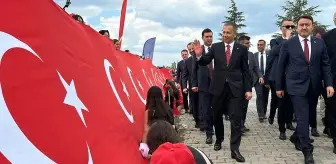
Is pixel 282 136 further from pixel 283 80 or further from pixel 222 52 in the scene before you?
pixel 222 52

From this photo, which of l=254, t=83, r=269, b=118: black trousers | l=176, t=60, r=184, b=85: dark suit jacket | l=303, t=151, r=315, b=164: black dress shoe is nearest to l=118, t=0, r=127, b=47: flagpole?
l=303, t=151, r=315, b=164: black dress shoe

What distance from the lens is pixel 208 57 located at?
6.71 meters

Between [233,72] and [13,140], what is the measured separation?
4752mm

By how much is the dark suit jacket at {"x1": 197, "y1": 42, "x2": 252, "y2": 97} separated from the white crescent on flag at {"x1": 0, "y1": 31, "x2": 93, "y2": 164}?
4462 millimetres

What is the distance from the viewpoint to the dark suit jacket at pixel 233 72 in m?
6.47

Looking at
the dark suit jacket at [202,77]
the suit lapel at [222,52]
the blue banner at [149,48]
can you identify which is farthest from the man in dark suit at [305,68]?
the blue banner at [149,48]

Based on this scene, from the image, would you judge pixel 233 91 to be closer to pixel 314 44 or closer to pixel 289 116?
pixel 314 44

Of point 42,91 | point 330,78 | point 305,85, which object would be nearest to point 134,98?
point 305,85

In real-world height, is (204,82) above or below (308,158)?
above

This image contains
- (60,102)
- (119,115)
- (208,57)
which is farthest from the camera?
(208,57)

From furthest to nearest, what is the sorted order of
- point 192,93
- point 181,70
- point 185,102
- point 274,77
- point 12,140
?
point 185,102 < point 181,70 < point 192,93 < point 274,77 < point 12,140

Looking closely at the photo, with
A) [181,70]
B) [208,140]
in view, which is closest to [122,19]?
[208,140]

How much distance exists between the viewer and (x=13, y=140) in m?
2.14

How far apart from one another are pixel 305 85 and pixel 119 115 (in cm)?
310
